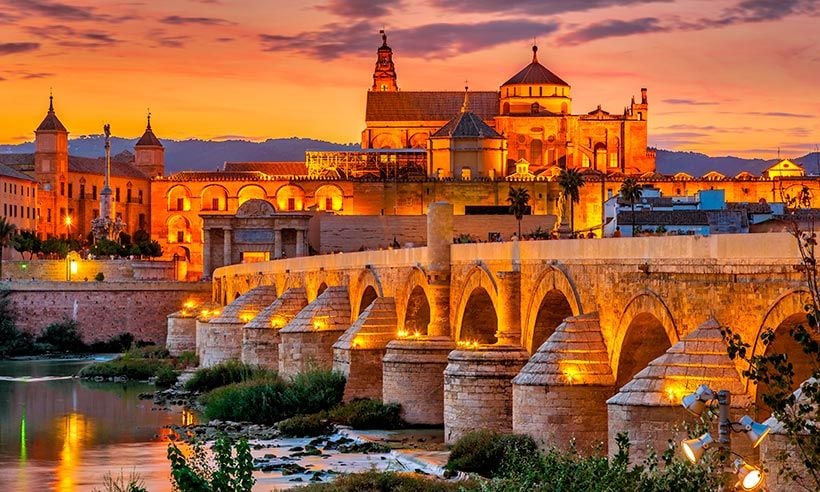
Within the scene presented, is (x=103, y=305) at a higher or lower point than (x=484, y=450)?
higher

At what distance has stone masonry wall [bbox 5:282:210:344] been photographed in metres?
75.3

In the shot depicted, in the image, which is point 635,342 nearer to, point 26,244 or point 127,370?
point 127,370

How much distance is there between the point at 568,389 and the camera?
22.9m

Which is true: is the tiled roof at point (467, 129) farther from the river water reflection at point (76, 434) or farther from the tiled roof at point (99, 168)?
the river water reflection at point (76, 434)

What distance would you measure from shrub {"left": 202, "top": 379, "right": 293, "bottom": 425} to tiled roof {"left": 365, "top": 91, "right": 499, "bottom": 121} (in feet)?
224

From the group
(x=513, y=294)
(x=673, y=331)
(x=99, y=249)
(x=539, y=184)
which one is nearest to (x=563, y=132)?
(x=539, y=184)

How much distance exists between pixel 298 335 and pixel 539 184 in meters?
54.5

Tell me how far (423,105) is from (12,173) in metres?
28.0

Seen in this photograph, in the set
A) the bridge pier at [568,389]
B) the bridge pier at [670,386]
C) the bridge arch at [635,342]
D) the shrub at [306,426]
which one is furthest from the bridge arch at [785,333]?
the shrub at [306,426]

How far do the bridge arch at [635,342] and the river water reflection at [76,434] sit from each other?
330 inches

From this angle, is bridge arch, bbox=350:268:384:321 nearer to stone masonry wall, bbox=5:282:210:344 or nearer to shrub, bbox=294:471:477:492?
shrub, bbox=294:471:477:492

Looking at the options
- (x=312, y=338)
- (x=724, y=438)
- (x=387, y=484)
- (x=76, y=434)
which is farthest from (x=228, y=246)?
(x=724, y=438)

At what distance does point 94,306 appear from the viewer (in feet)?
250

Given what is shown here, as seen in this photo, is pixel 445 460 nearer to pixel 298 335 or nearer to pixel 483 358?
pixel 483 358
